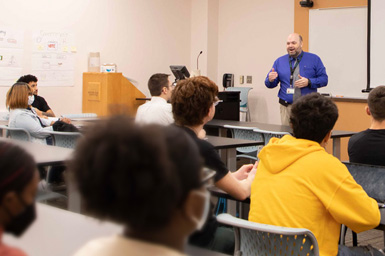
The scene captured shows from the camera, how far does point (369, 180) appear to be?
8.38 ft

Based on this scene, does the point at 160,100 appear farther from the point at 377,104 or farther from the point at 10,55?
the point at 10,55

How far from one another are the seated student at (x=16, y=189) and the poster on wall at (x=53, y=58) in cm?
719

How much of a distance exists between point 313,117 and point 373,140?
1.03 meters

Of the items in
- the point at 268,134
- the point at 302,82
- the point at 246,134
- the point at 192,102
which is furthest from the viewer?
the point at 302,82

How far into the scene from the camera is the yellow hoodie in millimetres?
1901

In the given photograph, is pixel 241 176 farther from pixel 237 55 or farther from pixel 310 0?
pixel 237 55

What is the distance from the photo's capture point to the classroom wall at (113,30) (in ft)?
24.5

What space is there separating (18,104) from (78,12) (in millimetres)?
3589

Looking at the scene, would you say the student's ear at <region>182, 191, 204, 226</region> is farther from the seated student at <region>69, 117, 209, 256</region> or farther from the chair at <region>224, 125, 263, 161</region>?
the chair at <region>224, 125, 263, 161</region>

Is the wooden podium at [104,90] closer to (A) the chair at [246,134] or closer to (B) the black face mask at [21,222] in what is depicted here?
(A) the chair at [246,134]

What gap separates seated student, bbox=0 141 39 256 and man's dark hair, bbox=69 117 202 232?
60 mm

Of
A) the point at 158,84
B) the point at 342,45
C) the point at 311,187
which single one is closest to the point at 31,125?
the point at 158,84

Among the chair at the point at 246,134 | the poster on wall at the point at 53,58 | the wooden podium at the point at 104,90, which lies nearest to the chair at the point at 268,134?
the chair at the point at 246,134

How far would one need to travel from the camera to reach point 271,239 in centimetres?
186
